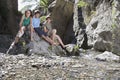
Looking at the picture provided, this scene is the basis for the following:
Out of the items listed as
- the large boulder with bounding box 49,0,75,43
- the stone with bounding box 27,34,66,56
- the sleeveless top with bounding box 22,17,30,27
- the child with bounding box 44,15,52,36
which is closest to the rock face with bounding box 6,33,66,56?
the stone with bounding box 27,34,66,56

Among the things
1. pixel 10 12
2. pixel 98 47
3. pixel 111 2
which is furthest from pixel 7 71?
pixel 10 12

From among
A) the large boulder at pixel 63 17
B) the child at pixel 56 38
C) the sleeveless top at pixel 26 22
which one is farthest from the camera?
the large boulder at pixel 63 17

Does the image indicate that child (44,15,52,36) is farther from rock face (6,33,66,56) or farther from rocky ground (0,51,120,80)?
rocky ground (0,51,120,80)

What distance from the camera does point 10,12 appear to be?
24031 millimetres

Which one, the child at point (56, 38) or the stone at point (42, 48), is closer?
the stone at point (42, 48)

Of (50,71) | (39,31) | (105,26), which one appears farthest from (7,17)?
(50,71)

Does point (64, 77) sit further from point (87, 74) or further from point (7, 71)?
point (7, 71)

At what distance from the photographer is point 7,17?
2389cm

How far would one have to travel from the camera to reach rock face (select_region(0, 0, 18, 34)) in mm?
23402

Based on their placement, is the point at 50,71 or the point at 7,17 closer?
the point at 50,71

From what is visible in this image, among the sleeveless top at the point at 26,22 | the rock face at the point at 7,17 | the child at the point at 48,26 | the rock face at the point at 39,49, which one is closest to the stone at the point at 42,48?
the rock face at the point at 39,49

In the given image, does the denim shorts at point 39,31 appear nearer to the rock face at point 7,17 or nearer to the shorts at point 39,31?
the shorts at point 39,31

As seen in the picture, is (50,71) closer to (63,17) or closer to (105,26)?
(105,26)

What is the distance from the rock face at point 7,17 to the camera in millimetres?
23402
